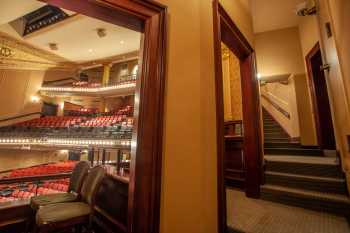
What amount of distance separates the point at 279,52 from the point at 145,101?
5.56m

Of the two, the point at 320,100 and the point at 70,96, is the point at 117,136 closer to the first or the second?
the point at 320,100

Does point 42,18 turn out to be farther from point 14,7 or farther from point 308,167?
point 308,167

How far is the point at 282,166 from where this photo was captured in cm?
257

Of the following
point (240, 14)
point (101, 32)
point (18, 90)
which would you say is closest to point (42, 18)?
point (101, 32)

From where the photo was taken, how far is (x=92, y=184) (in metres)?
1.69

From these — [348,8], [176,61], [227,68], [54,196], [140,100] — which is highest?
[227,68]

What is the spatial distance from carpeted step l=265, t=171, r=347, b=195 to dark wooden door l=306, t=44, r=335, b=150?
Result: 2045mm

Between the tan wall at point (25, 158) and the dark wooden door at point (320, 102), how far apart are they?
39.4 feet

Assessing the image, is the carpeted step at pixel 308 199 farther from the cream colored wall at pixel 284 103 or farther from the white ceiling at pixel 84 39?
the white ceiling at pixel 84 39

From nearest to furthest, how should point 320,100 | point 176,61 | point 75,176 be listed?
point 176,61 < point 75,176 < point 320,100

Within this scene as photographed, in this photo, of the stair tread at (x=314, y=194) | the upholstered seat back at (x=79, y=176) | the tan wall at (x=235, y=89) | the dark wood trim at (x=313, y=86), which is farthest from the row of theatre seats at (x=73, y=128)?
the dark wood trim at (x=313, y=86)

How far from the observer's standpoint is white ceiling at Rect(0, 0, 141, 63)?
685 cm

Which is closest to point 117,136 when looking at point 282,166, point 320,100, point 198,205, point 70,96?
point 282,166

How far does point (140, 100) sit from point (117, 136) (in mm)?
5508
